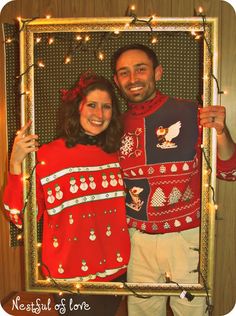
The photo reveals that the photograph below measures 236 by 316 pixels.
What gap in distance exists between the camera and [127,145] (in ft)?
3.87

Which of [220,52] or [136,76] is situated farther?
[220,52]

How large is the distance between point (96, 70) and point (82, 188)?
0.42 metres

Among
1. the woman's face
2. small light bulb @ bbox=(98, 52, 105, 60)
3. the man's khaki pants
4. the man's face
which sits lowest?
the man's khaki pants

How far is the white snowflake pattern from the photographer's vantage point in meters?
1.18

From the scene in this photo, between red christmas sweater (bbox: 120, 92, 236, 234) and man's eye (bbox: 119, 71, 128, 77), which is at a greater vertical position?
man's eye (bbox: 119, 71, 128, 77)

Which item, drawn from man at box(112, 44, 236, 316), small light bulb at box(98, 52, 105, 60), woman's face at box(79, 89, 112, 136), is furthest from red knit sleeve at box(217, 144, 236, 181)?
small light bulb at box(98, 52, 105, 60)

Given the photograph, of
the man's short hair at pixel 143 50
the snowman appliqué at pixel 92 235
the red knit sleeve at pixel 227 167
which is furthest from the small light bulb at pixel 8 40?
the red knit sleeve at pixel 227 167

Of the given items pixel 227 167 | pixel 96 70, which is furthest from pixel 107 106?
pixel 227 167

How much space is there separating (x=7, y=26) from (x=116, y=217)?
0.81m

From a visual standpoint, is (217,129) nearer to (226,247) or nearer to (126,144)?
(126,144)

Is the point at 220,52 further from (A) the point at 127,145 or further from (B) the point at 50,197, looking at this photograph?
(B) the point at 50,197

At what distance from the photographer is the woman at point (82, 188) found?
1.16m

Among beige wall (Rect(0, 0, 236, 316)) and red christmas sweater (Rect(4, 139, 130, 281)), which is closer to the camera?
red christmas sweater (Rect(4, 139, 130, 281))

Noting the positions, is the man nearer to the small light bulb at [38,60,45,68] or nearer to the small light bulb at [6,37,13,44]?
the small light bulb at [38,60,45,68]
